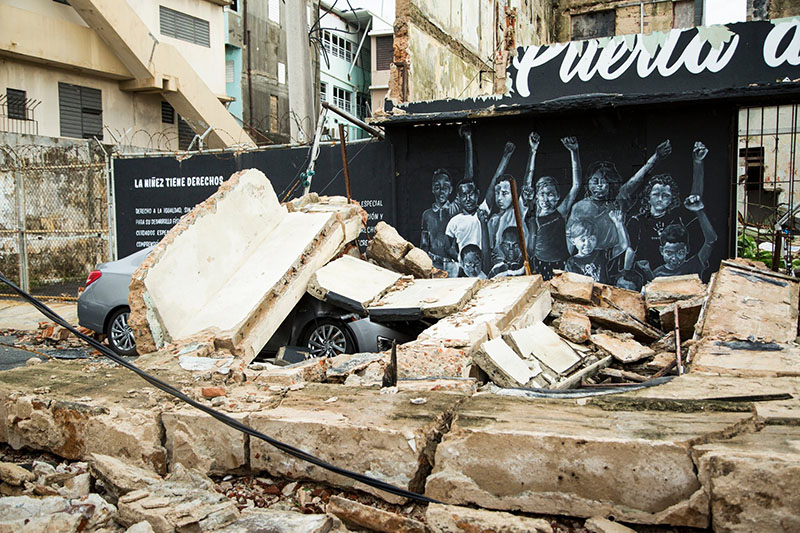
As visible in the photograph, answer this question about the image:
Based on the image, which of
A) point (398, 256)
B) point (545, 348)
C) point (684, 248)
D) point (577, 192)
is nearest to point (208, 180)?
point (398, 256)

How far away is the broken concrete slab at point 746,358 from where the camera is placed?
4.60m

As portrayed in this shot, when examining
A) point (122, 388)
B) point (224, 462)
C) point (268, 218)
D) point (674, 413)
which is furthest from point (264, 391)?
point (268, 218)

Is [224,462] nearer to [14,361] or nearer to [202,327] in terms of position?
[202,327]

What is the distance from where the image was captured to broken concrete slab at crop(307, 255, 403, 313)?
7434 mm

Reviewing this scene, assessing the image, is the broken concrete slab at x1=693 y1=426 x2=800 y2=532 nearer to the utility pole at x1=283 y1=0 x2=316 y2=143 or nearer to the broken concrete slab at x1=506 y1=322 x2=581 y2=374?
the broken concrete slab at x1=506 y1=322 x2=581 y2=374

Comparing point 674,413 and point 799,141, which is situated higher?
point 799,141

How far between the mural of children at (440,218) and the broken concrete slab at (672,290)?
391cm

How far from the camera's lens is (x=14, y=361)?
8.42 metres

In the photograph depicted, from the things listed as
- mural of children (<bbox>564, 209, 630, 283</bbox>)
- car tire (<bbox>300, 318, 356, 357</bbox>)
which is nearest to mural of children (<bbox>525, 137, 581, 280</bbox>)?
mural of children (<bbox>564, 209, 630, 283</bbox>)

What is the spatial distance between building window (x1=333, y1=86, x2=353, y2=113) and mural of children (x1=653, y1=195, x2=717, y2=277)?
30.5m

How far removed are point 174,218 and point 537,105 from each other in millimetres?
8292

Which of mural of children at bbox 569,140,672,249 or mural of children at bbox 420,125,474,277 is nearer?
mural of children at bbox 569,140,672,249

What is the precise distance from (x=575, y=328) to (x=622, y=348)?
550 mm

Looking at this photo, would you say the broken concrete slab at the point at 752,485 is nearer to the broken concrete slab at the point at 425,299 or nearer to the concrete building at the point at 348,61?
the broken concrete slab at the point at 425,299
